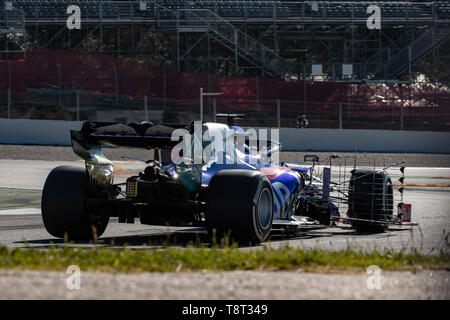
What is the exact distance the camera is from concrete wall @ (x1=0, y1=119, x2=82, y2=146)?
3347cm

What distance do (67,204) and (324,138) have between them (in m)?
24.5

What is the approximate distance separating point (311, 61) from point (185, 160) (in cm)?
4200

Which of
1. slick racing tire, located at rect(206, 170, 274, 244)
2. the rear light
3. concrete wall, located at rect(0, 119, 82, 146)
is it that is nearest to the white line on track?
the rear light

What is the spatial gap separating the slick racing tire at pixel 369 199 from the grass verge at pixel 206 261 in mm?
4182

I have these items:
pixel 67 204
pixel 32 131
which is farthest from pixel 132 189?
pixel 32 131

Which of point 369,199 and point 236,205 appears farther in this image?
point 369,199

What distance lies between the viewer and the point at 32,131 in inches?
1328

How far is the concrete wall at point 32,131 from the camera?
33.5 m

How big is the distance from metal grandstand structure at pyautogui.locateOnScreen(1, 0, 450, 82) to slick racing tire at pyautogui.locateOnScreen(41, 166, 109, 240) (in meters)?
34.8

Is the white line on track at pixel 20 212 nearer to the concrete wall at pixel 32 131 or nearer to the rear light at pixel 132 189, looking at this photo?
the rear light at pixel 132 189

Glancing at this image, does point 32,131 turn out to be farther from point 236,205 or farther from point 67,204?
point 236,205

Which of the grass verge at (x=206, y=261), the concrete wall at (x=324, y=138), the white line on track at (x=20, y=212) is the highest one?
the concrete wall at (x=324, y=138)

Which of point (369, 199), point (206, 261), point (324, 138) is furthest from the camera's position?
point (324, 138)

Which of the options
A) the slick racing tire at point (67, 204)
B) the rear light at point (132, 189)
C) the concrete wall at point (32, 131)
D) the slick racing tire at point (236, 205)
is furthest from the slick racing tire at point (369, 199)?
the concrete wall at point (32, 131)
